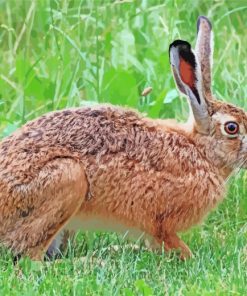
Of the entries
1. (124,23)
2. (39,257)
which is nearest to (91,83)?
(124,23)

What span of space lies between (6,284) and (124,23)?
368 centimetres

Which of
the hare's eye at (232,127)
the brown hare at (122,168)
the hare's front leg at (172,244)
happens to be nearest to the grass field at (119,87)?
the hare's front leg at (172,244)

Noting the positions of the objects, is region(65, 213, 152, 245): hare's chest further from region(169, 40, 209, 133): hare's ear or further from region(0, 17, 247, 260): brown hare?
region(169, 40, 209, 133): hare's ear

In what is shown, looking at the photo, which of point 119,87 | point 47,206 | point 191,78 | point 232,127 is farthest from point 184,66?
point 119,87

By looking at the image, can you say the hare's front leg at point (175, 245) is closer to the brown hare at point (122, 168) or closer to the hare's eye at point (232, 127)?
the brown hare at point (122, 168)

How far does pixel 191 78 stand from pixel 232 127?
1.21ft

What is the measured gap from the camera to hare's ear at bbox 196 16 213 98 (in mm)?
7879

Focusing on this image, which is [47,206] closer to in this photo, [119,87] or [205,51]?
[205,51]

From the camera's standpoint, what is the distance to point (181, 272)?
732cm

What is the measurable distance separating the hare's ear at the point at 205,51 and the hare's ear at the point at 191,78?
10 cm

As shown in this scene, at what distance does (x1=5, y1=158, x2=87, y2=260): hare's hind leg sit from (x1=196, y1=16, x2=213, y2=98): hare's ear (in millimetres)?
1017

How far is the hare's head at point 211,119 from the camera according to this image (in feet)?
25.4

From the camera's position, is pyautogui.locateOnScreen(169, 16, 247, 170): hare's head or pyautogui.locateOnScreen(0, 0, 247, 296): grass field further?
pyautogui.locateOnScreen(169, 16, 247, 170): hare's head

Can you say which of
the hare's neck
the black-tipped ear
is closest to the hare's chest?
the hare's neck
